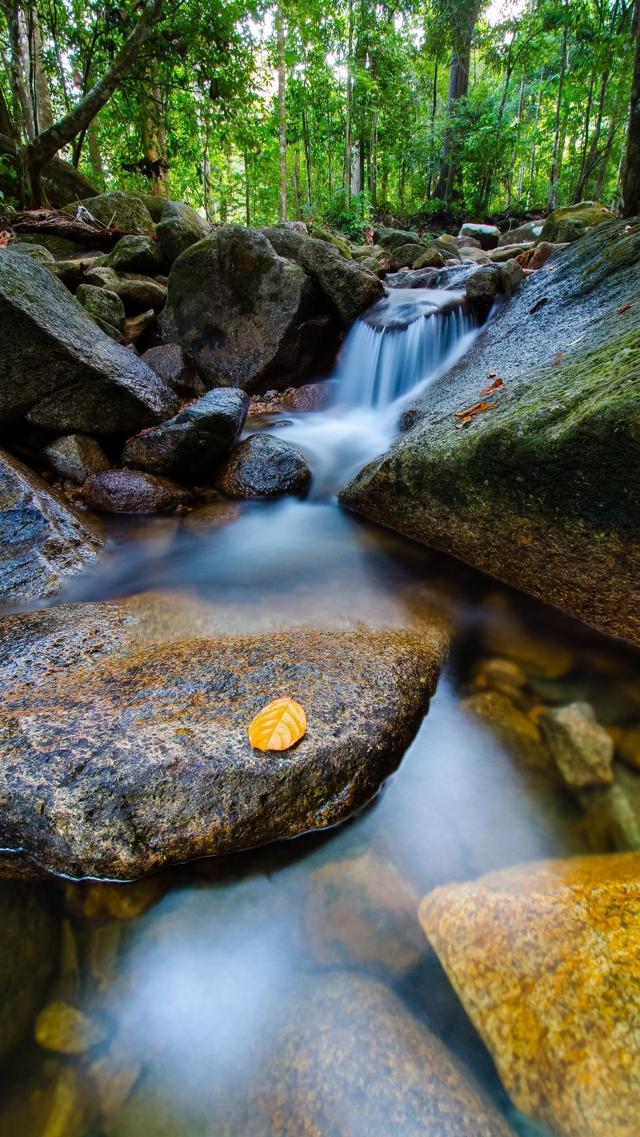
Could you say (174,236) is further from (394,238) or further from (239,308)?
(394,238)

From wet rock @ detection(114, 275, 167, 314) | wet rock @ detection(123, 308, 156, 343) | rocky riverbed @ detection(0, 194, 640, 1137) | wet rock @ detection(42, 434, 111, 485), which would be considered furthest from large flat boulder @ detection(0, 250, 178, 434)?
wet rock @ detection(114, 275, 167, 314)

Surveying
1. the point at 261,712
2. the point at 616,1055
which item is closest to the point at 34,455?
the point at 261,712

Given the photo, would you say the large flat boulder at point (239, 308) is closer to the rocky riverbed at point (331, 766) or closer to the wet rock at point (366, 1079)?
the rocky riverbed at point (331, 766)

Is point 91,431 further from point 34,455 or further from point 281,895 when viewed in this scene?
point 281,895

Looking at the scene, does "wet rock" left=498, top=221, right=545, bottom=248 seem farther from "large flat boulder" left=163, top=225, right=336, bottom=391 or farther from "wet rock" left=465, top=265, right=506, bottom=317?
"large flat boulder" left=163, top=225, right=336, bottom=391

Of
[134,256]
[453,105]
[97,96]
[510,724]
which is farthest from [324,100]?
[510,724]

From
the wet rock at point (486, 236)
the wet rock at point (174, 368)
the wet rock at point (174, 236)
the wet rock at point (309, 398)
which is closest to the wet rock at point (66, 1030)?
the wet rock at point (309, 398)

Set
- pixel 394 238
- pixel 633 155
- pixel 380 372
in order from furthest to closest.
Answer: pixel 394 238, pixel 380 372, pixel 633 155
